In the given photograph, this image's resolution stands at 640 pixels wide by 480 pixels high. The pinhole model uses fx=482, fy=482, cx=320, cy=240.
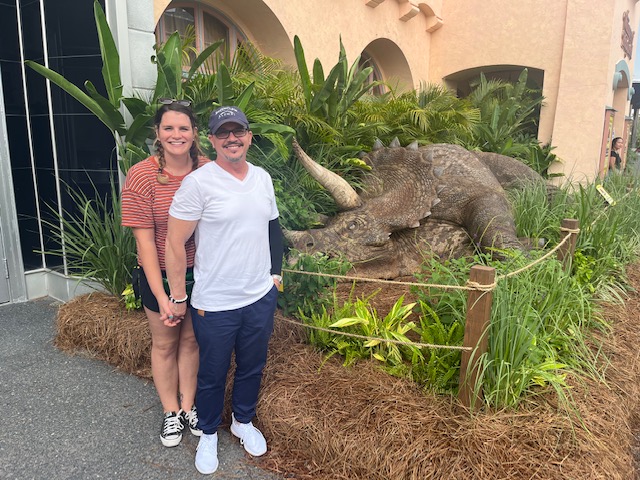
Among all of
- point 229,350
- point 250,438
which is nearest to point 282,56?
point 229,350

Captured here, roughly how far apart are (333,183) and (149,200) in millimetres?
2156

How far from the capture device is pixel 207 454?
7.33 ft

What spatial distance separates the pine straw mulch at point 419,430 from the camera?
2053 millimetres

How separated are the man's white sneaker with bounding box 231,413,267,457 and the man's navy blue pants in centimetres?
11

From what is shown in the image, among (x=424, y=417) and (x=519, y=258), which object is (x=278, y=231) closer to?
(x=424, y=417)

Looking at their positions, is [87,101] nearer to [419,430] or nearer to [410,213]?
[410,213]

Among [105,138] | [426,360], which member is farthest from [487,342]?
[105,138]

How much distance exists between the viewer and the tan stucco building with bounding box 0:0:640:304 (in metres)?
3.99

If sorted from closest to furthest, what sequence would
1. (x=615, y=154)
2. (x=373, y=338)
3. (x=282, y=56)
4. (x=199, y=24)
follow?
(x=373, y=338), (x=199, y=24), (x=282, y=56), (x=615, y=154)

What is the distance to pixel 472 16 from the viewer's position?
10211mm

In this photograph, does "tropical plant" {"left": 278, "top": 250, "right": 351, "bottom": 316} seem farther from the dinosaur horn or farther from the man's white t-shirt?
the dinosaur horn

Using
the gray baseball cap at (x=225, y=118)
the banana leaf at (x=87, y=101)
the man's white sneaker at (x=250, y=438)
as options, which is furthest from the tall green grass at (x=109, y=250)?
the gray baseball cap at (x=225, y=118)

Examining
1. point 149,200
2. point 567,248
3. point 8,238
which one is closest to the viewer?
point 149,200

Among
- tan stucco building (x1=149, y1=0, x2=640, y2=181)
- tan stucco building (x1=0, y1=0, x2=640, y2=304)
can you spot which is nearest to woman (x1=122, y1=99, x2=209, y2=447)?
tan stucco building (x1=0, y1=0, x2=640, y2=304)
